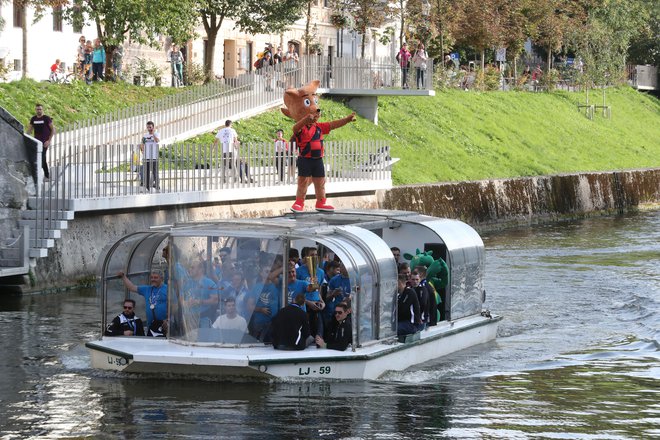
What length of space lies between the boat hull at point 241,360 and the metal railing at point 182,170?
985cm

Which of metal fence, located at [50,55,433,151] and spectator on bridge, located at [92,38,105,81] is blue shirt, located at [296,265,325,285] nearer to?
metal fence, located at [50,55,433,151]

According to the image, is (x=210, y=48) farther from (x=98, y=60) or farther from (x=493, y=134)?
(x=493, y=134)

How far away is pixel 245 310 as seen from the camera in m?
19.8

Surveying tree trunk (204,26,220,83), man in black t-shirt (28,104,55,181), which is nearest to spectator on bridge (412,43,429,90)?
tree trunk (204,26,220,83)

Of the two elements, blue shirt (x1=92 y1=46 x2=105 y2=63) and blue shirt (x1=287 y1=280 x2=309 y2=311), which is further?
blue shirt (x1=92 y1=46 x2=105 y2=63)

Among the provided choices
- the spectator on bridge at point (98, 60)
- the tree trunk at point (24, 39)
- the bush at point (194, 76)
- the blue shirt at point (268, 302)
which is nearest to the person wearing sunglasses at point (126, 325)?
the blue shirt at point (268, 302)

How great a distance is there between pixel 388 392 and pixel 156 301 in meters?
3.63

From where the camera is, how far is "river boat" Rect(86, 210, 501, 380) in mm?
19500

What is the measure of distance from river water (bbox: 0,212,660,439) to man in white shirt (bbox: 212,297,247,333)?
0.79 meters

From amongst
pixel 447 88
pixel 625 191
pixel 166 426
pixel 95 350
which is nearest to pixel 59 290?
pixel 95 350

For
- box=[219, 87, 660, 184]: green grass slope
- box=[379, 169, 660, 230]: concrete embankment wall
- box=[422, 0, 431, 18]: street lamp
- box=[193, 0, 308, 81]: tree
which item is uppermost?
box=[422, 0, 431, 18]: street lamp

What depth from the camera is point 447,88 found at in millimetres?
64938

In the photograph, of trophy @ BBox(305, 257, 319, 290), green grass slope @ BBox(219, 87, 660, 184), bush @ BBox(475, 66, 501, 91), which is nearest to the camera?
trophy @ BBox(305, 257, 319, 290)

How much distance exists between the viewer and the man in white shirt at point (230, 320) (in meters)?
19.8
